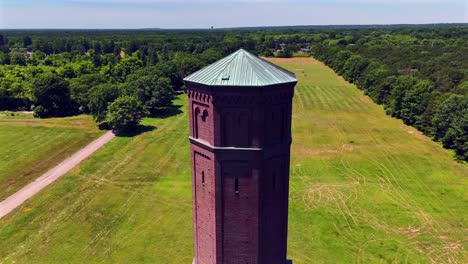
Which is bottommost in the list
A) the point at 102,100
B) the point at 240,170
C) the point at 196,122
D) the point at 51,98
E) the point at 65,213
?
the point at 65,213

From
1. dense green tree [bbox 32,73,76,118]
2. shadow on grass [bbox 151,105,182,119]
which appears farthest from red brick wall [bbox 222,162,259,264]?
dense green tree [bbox 32,73,76,118]

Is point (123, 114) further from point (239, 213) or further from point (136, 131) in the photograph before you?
point (239, 213)

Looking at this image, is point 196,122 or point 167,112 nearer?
point 196,122

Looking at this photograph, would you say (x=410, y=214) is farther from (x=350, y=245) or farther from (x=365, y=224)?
(x=350, y=245)

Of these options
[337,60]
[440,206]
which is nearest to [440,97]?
[440,206]

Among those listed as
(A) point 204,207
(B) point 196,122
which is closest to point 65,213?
(A) point 204,207

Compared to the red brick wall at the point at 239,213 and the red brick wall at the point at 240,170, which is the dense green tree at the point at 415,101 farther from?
the red brick wall at the point at 239,213
